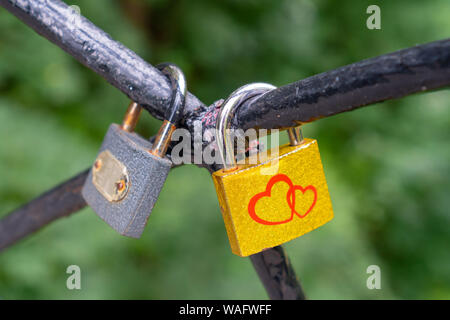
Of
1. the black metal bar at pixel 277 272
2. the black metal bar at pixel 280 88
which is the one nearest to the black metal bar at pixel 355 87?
the black metal bar at pixel 280 88

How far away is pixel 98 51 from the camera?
288 millimetres

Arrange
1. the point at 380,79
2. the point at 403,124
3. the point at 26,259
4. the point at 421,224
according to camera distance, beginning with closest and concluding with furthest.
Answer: the point at 380,79 < the point at 26,259 < the point at 421,224 < the point at 403,124

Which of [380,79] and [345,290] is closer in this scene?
[380,79]

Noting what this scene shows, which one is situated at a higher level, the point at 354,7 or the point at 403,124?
the point at 354,7

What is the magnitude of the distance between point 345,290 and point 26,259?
1.02m

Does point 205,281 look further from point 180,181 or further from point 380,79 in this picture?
point 380,79

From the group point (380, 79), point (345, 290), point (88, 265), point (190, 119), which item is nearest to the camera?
point (380, 79)

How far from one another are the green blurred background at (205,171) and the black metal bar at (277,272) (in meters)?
1.01

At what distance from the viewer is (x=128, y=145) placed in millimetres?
333

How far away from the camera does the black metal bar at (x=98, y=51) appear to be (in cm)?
29

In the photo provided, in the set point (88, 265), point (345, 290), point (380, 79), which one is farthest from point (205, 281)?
point (380, 79)

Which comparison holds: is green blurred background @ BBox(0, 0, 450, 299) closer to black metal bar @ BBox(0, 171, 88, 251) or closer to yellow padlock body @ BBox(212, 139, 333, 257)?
black metal bar @ BBox(0, 171, 88, 251)

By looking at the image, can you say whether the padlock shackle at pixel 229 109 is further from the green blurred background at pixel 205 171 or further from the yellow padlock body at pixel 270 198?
the green blurred background at pixel 205 171

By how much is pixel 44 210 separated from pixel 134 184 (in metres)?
0.18
